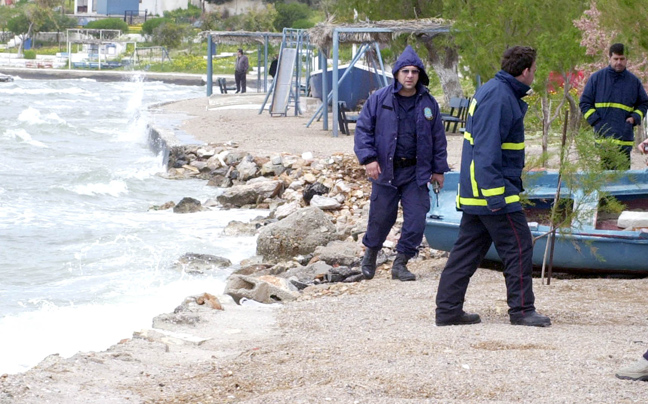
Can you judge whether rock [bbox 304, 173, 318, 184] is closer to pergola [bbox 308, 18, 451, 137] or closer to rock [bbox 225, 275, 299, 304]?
pergola [bbox 308, 18, 451, 137]

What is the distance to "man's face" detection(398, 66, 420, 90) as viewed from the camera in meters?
7.79

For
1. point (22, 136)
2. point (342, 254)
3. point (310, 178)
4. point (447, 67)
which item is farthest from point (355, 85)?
point (342, 254)

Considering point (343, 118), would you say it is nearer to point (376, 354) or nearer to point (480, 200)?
point (480, 200)

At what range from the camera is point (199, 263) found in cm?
1150

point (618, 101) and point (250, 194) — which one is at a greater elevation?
point (618, 101)

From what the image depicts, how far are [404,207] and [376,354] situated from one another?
2.50 metres

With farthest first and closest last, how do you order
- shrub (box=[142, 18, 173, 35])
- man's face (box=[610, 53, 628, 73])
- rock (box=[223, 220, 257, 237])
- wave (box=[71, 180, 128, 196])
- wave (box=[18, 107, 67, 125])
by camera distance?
shrub (box=[142, 18, 173, 35]) → wave (box=[18, 107, 67, 125]) → wave (box=[71, 180, 128, 196]) → rock (box=[223, 220, 257, 237]) → man's face (box=[610, 53, 628, 73])

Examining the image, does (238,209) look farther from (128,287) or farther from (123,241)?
(128,287)

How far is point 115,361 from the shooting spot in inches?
248

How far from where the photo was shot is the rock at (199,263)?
1126cm

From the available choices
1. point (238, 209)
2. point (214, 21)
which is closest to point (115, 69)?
point (214, 21)

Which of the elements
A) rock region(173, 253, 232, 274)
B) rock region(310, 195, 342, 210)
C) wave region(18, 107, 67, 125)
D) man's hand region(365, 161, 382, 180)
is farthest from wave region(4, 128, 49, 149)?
man's hand region(365, 161, 382, 180)

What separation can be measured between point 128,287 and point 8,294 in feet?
4.01

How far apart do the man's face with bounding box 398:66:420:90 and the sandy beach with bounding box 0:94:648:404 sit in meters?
1.57
